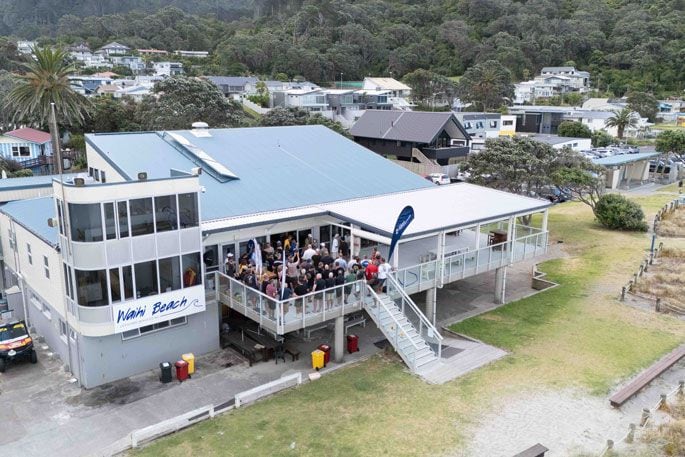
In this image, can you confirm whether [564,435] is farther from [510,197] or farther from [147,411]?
[510,197]

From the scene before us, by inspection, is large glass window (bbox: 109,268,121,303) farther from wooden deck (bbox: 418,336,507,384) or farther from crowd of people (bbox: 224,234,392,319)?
wooden deck (bbox: 418,336,507,384)

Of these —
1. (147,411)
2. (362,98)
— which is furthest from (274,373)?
(362,98)

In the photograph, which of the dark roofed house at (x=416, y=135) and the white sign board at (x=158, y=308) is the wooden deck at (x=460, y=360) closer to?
the white sign board at (x=158, y=308)

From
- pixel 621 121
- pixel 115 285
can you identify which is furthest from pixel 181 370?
pixel 621 121

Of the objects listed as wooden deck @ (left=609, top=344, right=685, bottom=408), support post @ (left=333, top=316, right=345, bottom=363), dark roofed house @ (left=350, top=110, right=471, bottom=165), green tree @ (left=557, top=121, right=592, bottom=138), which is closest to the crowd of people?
support post @ (left=333, top=316, right=345, bottom=363)

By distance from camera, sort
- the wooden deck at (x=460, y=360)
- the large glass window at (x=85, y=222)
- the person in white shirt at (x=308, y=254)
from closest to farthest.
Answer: the large glass window at (x=85, y=222) < the wooden deck at (x=460, y=360) < the person in white shirt at (x=308, y=254)

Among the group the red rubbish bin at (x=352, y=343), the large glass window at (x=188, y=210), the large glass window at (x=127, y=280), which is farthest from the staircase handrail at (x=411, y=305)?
the large glass window at (x=127, y=280)

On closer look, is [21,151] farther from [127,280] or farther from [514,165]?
[514,165]
